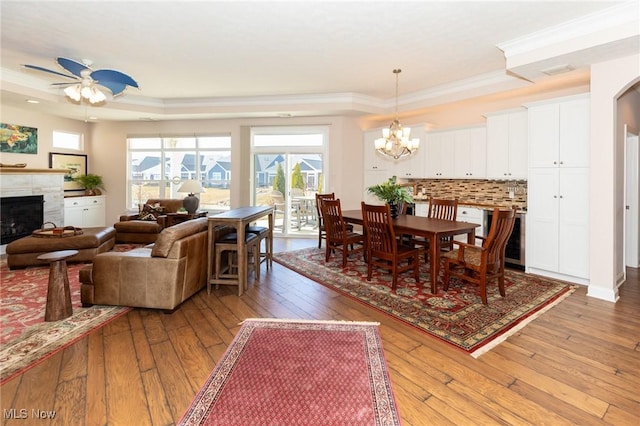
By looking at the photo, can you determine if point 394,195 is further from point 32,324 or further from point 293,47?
point 32,324

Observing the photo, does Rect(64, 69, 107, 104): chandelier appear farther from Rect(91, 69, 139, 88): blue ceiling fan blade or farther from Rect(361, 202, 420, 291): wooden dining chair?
Rect(361, 202, 420, 291): wooden dining chair

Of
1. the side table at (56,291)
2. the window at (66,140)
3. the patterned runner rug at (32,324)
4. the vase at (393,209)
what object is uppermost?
the window at (66,140)

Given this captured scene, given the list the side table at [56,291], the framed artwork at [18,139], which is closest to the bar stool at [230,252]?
the side table at [56,291]

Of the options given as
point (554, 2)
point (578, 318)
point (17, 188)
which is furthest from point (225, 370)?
point (17, 188)

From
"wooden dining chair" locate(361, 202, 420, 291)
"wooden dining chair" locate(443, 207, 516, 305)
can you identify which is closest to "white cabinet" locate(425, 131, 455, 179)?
"wooden dining chair" locate(361, 202, 420, 291)

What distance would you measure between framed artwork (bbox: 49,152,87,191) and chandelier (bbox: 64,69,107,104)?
4.10 m

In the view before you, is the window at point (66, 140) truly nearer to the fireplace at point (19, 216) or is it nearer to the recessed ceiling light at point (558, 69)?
the fireplace at point (19, 216)

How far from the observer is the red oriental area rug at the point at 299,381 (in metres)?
1.81

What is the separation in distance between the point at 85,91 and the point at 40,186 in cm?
342

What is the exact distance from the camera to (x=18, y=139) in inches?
256

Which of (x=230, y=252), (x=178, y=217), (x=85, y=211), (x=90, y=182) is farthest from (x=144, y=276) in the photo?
(x=90, y=182)

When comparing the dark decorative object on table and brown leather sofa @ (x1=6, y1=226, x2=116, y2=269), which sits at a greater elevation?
the dark decorative object on table

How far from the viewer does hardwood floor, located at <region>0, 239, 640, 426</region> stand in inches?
73.4

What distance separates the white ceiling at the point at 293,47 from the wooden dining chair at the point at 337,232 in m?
2.08
